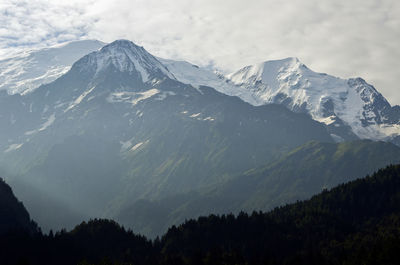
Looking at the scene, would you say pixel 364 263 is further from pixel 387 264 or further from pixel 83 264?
pixel 83 264

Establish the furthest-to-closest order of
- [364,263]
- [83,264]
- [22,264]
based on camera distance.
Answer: [364,263] < [22,264] < [83,264]

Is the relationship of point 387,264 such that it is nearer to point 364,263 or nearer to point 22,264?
point 364,263

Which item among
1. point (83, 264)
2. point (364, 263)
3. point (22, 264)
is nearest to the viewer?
point (83, 264)

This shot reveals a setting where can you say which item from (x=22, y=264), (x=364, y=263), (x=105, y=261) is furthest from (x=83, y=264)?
(x=364, y=263)

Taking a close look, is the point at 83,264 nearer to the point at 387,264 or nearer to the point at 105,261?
the point at 105,261

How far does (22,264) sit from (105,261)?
2490 cm

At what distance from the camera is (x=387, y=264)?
19988 cm

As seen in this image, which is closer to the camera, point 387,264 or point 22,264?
point 22,264

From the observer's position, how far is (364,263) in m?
196

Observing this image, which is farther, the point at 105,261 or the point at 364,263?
the point at 364,263

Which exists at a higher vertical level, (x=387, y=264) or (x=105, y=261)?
(x=105, y=261)

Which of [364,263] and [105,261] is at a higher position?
[105,261]

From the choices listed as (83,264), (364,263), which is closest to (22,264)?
(83,264)

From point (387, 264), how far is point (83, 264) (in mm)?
103609
